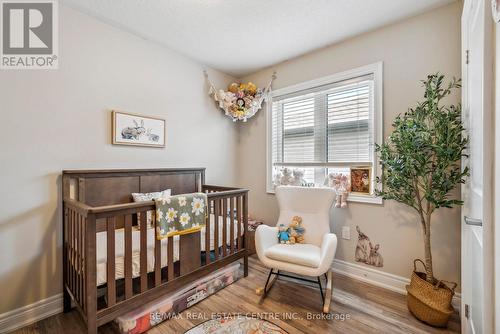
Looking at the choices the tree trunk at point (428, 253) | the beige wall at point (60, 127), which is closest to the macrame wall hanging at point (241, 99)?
the beige wall at point (60, 127)

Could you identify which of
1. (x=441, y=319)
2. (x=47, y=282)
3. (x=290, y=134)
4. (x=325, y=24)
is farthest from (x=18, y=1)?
(x=441, y=319)

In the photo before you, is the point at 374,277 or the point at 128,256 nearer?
the point at 128,256

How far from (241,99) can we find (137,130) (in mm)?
1361

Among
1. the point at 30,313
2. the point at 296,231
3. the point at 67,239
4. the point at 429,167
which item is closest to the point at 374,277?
the point at 296,231

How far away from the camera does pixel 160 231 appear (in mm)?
1597

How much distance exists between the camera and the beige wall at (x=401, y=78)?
6.11 ft

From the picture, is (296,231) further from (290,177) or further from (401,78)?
(401,78)

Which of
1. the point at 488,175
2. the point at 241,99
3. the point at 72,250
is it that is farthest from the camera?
the point at 241,99

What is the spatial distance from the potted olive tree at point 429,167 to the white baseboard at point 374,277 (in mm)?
297

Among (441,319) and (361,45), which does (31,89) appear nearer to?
(361,45)

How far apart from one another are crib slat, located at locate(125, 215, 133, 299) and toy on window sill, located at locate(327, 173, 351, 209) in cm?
192

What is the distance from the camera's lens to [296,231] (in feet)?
7.56

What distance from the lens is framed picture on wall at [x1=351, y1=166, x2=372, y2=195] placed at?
89.8 inches

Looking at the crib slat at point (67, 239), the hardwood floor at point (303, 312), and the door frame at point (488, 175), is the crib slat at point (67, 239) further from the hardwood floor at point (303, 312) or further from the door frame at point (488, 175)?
the door frame at point (488, 175)
